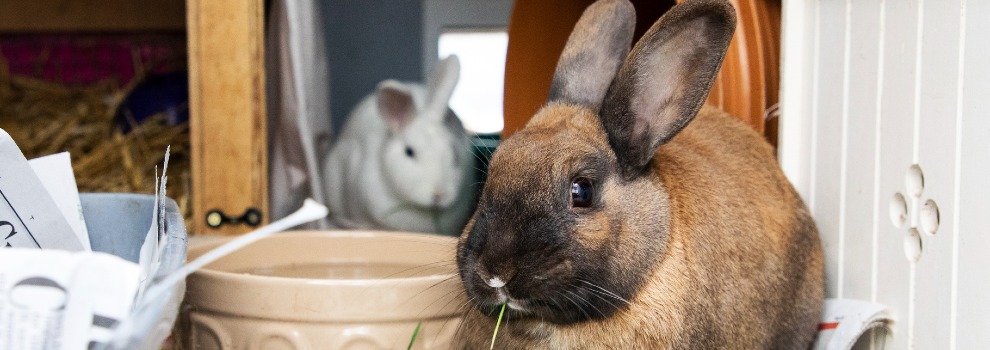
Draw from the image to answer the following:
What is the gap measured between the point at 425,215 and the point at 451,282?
106cm

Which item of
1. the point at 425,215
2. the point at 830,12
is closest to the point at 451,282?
the point at 830,12

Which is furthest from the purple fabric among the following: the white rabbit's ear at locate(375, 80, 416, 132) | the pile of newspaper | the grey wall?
the pile of newspaper

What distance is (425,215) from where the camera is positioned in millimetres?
2449

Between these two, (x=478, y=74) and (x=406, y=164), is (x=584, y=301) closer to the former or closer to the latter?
(x=406, y=164)

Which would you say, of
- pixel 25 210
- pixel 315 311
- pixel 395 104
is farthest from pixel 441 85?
pixel 25 210

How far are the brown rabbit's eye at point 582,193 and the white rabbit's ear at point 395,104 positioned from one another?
1.25m

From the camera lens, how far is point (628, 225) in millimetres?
1253

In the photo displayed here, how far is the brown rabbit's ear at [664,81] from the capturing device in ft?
4.10

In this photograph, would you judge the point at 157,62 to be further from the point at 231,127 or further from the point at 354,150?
the point at 231,127

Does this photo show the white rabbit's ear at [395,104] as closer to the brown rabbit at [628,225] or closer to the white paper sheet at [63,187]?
the brown rabbit at [628,225]

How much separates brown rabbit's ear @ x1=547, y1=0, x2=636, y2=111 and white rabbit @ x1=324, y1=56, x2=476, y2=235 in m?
0.84

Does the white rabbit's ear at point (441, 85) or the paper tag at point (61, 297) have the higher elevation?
the white rabbit's ear at point (441, 85)

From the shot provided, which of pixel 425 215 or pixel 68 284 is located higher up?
pixel 68 284

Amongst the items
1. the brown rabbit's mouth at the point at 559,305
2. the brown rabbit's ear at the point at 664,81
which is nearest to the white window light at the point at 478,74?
the brown rabbit's ear at the point at 664,81
